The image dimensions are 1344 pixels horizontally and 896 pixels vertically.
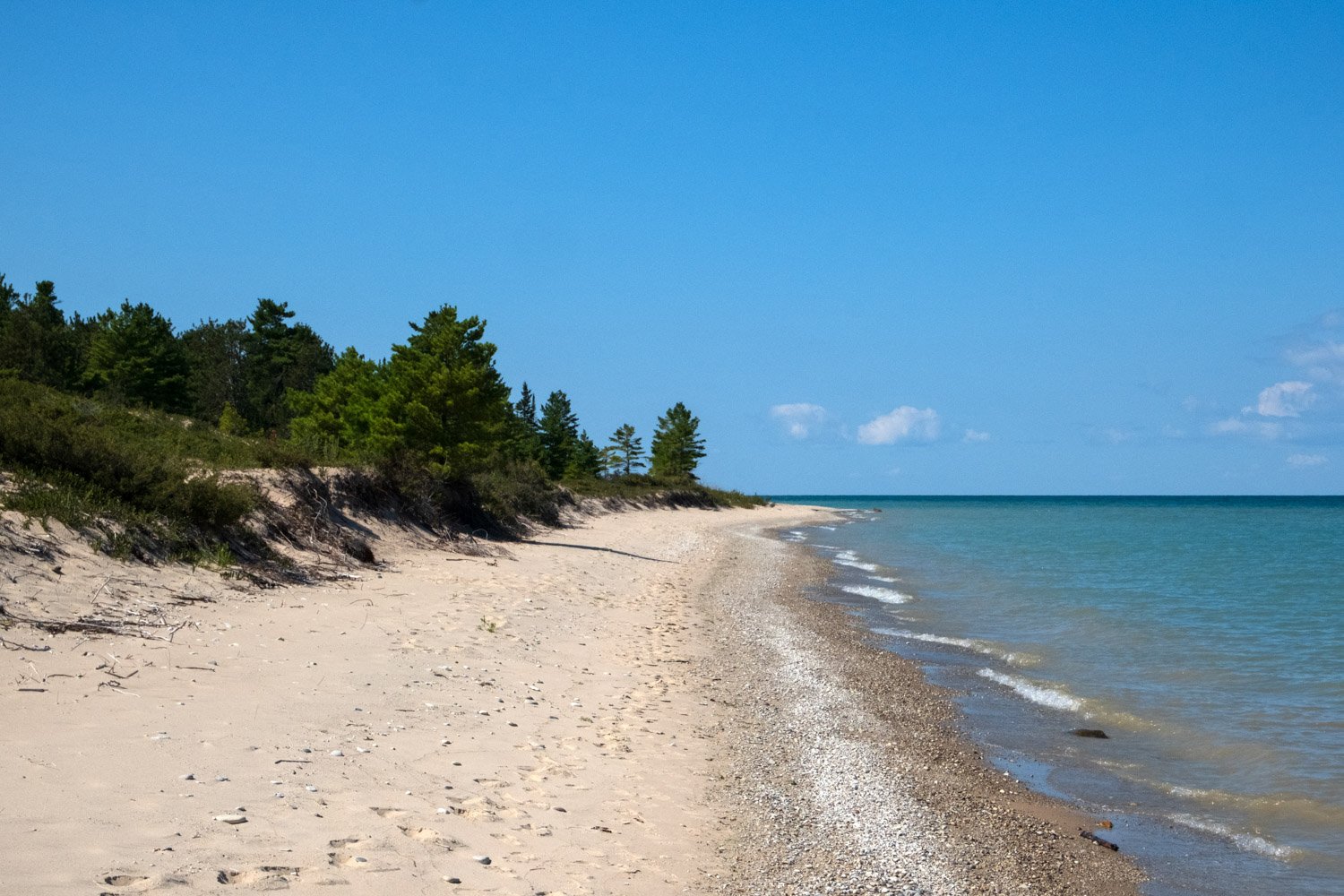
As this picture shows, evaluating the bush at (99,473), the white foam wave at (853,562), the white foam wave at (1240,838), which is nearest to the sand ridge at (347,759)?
the bush at (99,473)

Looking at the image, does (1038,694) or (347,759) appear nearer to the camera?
(347,759)

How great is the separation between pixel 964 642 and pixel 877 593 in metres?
8.53

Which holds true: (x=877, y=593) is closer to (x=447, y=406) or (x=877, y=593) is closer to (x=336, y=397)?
(x=447, y=406)

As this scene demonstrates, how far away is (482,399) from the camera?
29.2 metres

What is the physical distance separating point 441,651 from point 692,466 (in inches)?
3957

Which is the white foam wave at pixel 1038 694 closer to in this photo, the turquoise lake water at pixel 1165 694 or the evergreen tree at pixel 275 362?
the turquoise lake water at pixel 1165 694

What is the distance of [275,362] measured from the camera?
7375 cm

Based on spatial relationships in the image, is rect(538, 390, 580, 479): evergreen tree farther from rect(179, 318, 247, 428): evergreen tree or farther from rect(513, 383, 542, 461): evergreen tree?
rect(179, 318, 247, 428): evergreen tree

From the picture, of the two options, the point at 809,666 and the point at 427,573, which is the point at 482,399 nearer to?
the point at 427,573

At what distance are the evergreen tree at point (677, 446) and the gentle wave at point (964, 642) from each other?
88.9 m

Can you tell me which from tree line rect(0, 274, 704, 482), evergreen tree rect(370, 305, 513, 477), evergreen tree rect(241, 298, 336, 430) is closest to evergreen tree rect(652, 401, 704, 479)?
tree line rect(0, 274, 704, 482)

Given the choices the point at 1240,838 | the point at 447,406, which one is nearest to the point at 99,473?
the point at 447,406

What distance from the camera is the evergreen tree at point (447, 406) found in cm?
2803

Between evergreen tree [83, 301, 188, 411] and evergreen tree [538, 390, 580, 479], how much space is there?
34.8m
